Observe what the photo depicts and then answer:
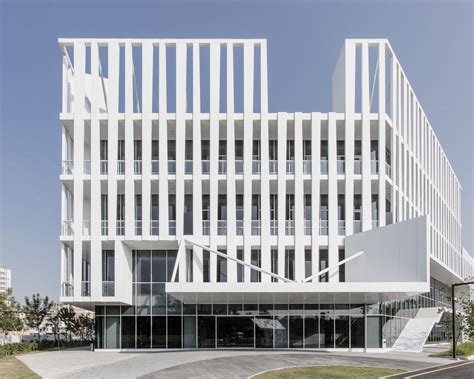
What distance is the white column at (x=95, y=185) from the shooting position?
3666 cm

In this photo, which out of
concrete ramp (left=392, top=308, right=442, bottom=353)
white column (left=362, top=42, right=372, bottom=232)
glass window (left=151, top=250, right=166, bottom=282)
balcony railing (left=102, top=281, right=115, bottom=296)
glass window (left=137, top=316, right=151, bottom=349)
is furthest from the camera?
concrete ramp (left=392, top=308, right=442, bottom=353)

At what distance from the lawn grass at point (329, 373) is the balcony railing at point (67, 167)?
67.6ft

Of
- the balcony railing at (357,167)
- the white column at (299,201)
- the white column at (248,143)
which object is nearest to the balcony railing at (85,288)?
the white column at (248,143)

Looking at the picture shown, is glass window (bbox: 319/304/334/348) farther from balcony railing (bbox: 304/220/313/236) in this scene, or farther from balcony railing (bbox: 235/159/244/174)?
balcony railing (bbox: 235/159/244/174)

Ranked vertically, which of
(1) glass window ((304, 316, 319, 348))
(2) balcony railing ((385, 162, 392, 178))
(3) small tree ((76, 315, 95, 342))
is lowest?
(3) small tree ((76, 315, 95, 342))

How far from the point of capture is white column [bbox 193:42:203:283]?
3772 cm

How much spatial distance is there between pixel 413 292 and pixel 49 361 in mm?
20067

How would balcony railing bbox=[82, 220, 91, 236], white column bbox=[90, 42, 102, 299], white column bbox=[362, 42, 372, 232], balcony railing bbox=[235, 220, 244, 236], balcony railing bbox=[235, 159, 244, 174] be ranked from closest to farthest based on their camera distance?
white column bbox=[90, 42, 102, 299] → balcony railing bbox=[82, 220, 91, 236] → white column bbox=[362, 42, 372, 232] → balcony railing bbox=[235, 220, 244, 236] → balcony railing bbox=[235, 159, 244, 174]

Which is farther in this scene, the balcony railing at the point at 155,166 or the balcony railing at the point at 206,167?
the balcony railing at the point at 206,167

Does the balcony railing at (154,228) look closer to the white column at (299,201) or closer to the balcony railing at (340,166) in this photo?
the white column at (299,201)

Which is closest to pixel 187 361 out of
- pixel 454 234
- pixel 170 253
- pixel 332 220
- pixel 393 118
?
pixel 170 253

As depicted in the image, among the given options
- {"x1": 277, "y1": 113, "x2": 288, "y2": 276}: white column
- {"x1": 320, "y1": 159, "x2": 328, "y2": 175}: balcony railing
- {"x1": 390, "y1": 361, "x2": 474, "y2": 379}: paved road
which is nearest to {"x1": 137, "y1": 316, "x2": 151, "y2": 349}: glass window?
{"x1": 277, "y1": 113, "x2": 288, "y2": 276}: white column

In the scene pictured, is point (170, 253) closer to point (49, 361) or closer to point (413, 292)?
point (49, 361)

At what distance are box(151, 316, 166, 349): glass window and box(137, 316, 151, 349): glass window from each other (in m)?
0.27
